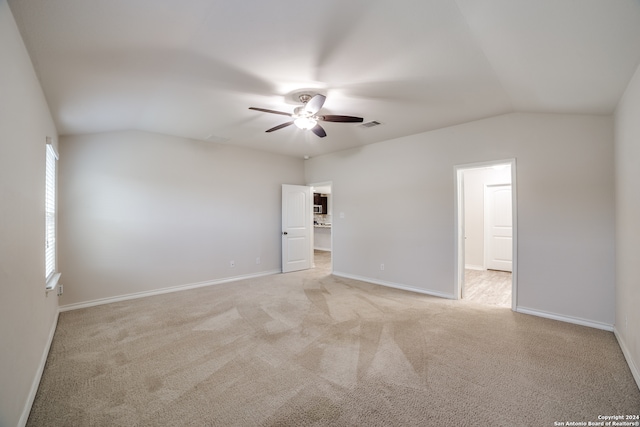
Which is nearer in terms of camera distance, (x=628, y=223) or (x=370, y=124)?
(x=628, y=223)

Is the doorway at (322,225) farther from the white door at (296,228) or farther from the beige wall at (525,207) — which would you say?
the beige wall at (525,207)

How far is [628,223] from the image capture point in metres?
2.55

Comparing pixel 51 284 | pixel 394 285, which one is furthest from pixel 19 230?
pixel 394 285

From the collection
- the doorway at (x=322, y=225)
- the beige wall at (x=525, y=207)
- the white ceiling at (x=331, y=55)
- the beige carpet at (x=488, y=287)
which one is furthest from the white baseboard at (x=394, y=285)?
the doorway at (x=322, y=225)

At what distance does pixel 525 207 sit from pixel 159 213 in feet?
17.9

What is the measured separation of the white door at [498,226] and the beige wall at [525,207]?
9.52 feet

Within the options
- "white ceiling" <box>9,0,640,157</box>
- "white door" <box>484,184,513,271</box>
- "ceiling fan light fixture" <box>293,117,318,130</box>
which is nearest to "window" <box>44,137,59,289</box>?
"white ceiling" <box>9,0,640,157</box>

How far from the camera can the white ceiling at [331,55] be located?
179 centimetres

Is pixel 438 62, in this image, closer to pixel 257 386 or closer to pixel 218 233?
pixel 257 386

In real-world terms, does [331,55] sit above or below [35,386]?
above

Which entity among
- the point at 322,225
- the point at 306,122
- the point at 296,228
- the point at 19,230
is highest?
the point at 306,122

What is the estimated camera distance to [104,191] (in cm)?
421

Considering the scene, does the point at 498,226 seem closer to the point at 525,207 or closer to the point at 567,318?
the point at 525,207

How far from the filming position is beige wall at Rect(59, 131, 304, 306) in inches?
159
